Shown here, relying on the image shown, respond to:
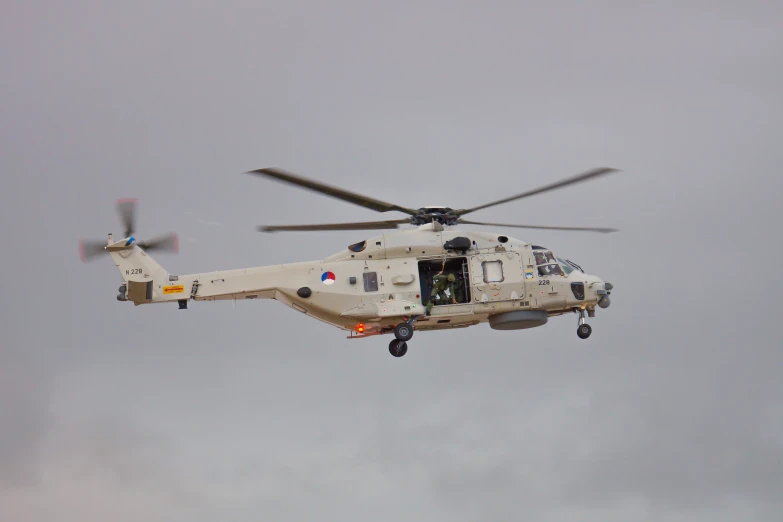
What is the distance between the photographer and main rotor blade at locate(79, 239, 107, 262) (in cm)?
3644

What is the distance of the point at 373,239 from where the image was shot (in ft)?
121

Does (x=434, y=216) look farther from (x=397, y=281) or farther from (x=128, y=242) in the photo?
(x=128, y=242)

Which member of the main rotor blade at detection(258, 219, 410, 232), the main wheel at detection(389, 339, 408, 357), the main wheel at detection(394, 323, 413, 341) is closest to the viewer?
the main rotor blade at detection(258, 219, 410, 232)

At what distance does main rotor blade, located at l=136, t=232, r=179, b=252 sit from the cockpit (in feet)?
41.4

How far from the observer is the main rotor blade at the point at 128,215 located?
3669 cm

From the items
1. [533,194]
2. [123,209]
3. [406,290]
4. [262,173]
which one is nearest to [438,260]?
[406,290]

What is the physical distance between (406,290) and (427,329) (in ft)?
6.28

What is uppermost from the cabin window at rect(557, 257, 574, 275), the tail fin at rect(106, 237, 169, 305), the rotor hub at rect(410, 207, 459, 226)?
the rotor hub at rect(410, 207, 459, 226)

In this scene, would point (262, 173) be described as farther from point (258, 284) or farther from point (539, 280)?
point (539, 280)

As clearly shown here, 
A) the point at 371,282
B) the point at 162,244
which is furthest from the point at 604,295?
the point at 162,244

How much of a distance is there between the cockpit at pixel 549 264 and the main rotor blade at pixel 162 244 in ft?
41.4

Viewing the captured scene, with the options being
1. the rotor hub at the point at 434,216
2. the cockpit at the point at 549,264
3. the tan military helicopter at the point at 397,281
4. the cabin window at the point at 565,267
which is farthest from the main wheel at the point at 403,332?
the cabin window at the point at 565,267

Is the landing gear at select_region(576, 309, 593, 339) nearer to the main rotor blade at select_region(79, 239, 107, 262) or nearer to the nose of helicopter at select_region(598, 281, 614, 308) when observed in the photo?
the nose of helicopter at select_region(598, 281, 614, 308)

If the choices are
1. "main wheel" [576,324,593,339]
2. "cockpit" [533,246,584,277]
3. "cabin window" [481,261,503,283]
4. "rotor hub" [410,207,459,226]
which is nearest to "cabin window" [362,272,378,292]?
"rotor hub" [410,207,459,226]
